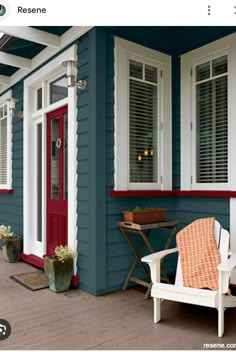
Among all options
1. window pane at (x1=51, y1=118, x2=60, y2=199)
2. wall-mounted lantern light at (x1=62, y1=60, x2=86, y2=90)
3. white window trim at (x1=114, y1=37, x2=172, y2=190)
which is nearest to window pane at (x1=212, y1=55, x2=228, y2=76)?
white window trim at (x1=114, y1=37, x2=172, y2=190)

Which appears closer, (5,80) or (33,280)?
(33,280)

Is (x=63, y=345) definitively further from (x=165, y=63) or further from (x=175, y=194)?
(x=165, y=63)

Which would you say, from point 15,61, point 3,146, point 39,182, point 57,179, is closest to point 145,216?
point 57,179

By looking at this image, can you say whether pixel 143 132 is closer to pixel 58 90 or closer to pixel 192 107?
pixel 192 107

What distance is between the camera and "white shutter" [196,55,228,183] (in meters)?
3.45

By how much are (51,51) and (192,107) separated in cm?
192

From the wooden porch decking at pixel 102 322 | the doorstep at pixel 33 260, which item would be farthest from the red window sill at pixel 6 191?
the wooden porch decking at pixel 102 322

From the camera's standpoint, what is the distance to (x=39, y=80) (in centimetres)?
431

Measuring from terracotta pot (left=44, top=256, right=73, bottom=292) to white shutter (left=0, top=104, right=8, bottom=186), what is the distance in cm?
272

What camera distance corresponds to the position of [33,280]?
3.69 m

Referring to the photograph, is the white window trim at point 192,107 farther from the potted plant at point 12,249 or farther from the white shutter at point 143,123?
the potted plant at point 12,249

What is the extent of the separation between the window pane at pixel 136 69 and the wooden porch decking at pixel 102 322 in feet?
7.98

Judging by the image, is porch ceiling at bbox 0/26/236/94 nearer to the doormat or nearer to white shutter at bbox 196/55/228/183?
white shutter at bbox 196/55/228/183
